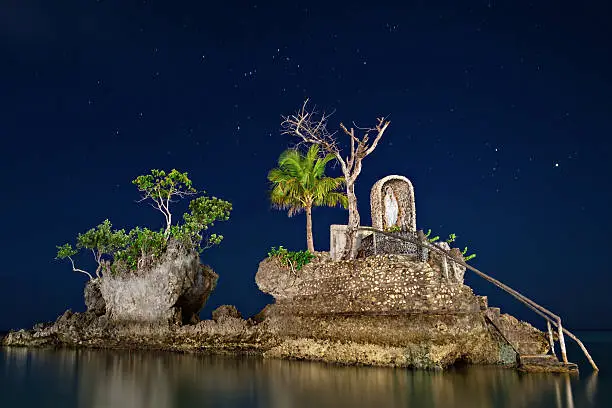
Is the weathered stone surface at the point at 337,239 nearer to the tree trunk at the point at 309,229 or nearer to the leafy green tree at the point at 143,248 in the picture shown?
the tree trunk at the point at 309,229

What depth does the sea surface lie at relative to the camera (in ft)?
32.8

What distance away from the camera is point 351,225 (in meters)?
18.2

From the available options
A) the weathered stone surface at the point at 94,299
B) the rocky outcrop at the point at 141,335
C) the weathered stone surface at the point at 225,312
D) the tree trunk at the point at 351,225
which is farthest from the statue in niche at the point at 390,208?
the weathered stone surface at the point at 94,299

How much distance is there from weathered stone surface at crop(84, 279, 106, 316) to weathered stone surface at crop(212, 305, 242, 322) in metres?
8.82

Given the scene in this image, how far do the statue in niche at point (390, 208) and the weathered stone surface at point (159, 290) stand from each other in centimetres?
992

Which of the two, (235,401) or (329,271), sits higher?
(329,271)

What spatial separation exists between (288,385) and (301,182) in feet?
38.3

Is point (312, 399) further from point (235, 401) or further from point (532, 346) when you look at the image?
point (532, 346)

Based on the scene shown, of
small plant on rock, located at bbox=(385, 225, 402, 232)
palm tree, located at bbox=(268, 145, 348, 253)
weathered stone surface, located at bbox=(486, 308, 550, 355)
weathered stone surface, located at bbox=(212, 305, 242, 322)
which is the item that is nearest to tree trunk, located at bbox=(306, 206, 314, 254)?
palm tree, located at bbox=(268, 145, 348, 253)

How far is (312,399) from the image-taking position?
1003 cm

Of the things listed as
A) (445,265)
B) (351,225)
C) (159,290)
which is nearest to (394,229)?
(351,225)

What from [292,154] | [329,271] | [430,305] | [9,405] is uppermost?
[292,154]

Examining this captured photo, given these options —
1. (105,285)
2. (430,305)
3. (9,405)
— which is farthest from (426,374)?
(105,285)

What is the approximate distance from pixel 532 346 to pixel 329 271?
7.02 m
